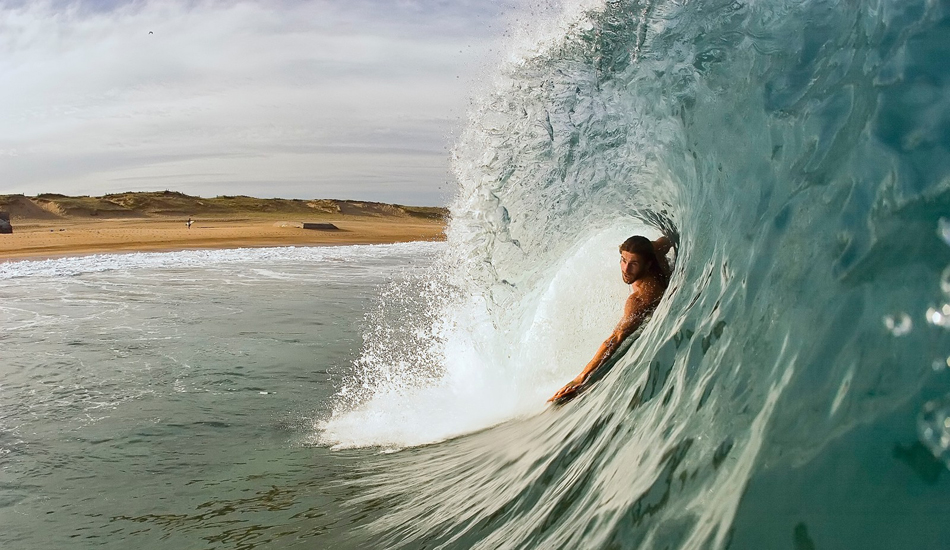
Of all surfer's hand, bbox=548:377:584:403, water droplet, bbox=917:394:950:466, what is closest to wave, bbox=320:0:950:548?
water droplet, bbox=917:394:950:466

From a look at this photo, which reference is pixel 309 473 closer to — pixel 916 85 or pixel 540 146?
pixel 540 146

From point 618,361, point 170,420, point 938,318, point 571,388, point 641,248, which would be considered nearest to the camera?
point 938,318

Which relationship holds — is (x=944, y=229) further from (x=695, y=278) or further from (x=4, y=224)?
(x=4, y=224)

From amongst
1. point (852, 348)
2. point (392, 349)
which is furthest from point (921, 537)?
point (392, 349)

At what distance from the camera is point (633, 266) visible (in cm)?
491

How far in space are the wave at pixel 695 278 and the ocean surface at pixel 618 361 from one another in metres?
0.02

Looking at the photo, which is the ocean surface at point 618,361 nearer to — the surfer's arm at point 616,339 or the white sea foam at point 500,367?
the white sea foam at point 500,367

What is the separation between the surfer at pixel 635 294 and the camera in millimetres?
4746

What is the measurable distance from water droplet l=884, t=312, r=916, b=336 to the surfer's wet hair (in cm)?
266

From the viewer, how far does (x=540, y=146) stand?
6.48 meters

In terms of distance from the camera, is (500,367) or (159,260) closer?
(500,367)

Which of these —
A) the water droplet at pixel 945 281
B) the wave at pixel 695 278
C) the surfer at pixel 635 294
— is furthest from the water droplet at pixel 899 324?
the surfer at pixel 635 294

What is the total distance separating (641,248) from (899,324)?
2723mm

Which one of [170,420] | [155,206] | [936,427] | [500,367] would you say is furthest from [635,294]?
[155,206]
